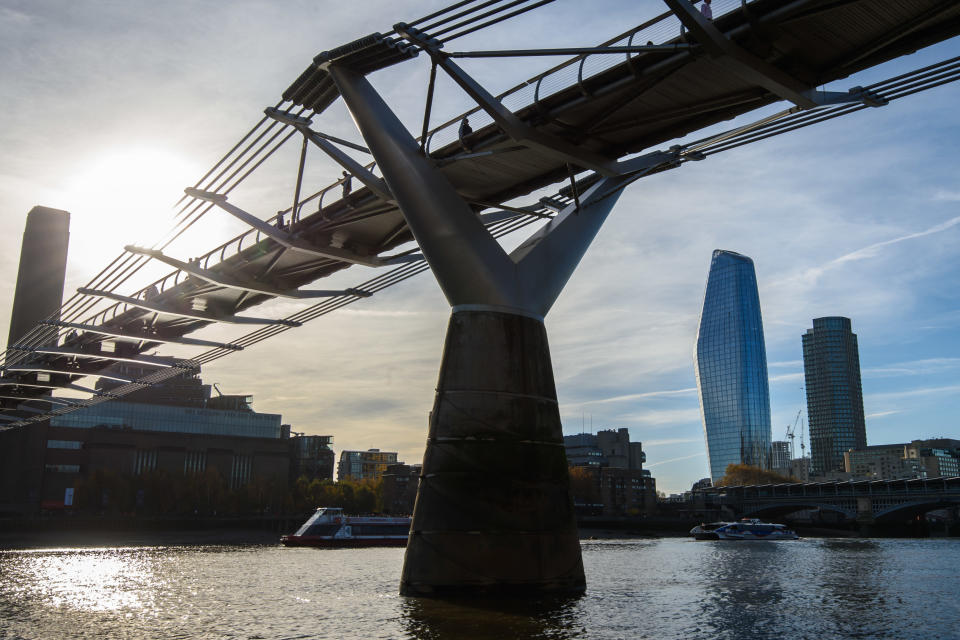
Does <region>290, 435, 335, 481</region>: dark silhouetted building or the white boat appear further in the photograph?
<region>290, 435, 335, 481</region>: dark silhouetted building

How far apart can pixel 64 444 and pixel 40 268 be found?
80.4 feet

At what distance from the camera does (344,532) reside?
73.1 metres

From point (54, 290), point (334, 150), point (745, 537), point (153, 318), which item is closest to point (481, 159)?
point (334, 150)

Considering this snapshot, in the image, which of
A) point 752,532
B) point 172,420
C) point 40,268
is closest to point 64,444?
point 172,420

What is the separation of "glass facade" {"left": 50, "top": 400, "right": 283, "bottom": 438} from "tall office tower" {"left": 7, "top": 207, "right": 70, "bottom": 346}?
13.8m

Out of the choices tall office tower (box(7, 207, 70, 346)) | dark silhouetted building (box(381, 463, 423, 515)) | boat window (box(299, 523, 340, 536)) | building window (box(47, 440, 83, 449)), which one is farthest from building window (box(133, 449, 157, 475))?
boat window (box(299, 523, 340, 536))

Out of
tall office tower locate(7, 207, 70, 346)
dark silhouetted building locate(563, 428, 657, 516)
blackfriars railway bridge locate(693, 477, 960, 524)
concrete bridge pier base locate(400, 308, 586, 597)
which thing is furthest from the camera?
dark silhouetted building locate(563, 428, 657, 516)

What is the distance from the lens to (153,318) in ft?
143

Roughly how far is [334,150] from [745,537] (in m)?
79.7

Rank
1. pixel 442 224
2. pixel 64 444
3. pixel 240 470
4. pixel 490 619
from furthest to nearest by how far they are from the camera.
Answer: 1. pixel 240 470
2. pixel 64 444
3. pixel 442 224
4. pixel 490 619

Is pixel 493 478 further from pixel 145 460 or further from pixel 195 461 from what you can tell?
pixel 195 461

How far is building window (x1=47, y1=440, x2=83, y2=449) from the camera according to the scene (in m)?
108

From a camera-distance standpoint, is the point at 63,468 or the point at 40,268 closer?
the point at 63,468

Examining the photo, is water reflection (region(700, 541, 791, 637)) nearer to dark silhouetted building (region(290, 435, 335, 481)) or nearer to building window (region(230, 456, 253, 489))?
building window (region(230, 456, 253, 489))
